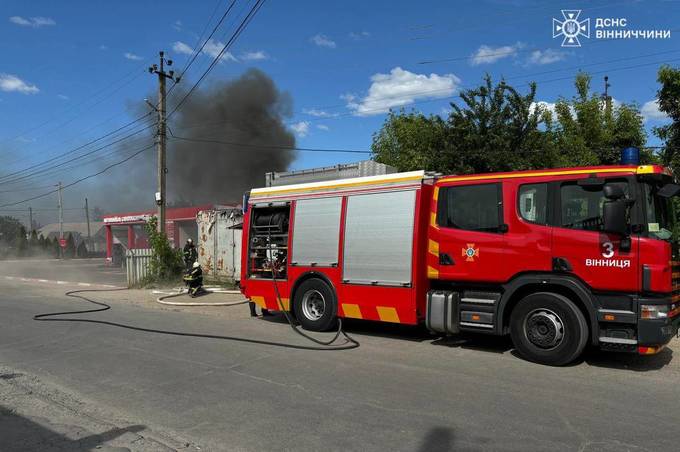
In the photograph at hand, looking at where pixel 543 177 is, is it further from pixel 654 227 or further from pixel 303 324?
pixel 303 324

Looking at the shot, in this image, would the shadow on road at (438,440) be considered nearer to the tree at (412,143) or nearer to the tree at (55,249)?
the tree at (412,143)

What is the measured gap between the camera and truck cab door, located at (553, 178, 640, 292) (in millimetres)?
5793

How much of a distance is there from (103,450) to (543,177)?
18.2 feet

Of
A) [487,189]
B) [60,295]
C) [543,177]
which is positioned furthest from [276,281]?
[60,295]

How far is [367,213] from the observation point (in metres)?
8.04

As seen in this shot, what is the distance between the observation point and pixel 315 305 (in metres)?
8.83

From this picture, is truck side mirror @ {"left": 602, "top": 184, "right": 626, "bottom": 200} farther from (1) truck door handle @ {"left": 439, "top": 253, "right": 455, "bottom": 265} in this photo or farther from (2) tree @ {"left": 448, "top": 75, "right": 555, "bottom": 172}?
(2) tree @ {"left": 448, "top": 75, "right": 555, "bottom": 172}

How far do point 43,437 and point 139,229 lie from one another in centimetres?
3464

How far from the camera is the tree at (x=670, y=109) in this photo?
11.5 meters

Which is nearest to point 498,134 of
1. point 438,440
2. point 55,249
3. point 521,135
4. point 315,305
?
point 521,135

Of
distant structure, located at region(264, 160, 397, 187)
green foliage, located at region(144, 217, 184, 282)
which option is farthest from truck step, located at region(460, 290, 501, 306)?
green foliage, located at region(144, 217, 184, 282)

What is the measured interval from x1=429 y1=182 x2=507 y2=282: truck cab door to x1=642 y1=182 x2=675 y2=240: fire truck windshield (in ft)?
5.29

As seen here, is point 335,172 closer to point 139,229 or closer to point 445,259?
point 445,259

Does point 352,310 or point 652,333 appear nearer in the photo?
point 652,333
